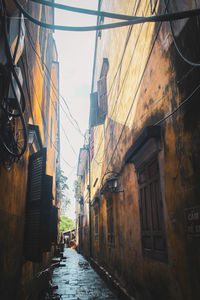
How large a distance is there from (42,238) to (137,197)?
2284mm

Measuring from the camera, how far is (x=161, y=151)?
13.8 ft

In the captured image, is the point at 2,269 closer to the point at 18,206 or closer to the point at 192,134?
the point at 18,206

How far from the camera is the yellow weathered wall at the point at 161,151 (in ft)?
10.6

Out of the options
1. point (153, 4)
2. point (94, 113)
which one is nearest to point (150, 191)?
point (153, 4)

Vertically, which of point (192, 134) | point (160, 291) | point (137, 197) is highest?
point (192, 134)

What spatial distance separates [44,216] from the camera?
201 inches

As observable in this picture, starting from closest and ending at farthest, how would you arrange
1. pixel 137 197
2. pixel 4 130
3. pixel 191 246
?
pixel 191 246, pixel 4 130, pixel 137 197

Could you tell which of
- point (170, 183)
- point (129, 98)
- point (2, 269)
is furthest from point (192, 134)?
point (129, 98)

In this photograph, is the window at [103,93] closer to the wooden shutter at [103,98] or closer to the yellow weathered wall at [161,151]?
the wooden shutter at [103,98]

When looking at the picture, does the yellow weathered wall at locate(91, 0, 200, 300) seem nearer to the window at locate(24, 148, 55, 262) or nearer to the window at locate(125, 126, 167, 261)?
the window at locate(125, 126, 167, 261)

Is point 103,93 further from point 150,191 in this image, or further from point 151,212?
point 151,212

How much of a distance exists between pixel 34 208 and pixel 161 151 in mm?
3100

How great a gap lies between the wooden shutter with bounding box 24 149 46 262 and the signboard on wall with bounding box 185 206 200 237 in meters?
3.01

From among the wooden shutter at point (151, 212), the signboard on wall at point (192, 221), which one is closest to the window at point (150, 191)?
the wooden shutter at point (151, 212)
